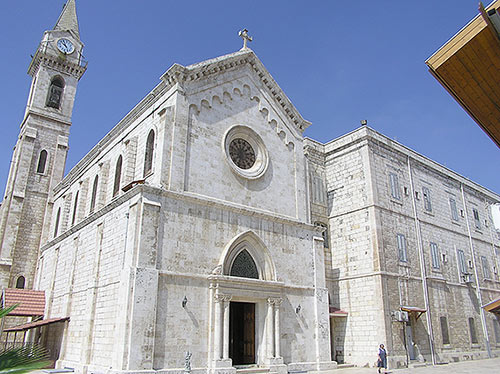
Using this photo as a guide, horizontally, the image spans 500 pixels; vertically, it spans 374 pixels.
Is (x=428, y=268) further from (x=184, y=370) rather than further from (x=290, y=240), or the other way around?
(x=184, y=370)

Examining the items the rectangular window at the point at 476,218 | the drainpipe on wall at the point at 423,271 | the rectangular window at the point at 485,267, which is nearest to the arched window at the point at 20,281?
the drainpipe on wall at the point at 423,271

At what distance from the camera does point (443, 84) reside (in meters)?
8.01

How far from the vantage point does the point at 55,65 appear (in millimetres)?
33969

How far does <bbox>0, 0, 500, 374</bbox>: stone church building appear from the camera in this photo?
584 inches

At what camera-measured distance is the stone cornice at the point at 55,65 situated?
109ft

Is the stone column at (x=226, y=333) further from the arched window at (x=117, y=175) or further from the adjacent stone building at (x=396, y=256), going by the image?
the adjacent stone building at (x=396, y=256)

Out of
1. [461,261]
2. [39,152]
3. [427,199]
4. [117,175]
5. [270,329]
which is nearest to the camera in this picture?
[270,329]

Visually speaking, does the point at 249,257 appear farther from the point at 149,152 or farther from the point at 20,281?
the point at 20,281

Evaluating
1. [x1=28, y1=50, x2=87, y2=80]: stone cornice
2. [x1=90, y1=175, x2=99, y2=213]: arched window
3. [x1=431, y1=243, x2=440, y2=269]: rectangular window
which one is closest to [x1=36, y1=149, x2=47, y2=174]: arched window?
[x1=28, y1=50, x2=87, y2=80]: stone cornice

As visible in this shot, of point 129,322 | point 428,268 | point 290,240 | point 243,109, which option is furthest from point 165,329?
point 428,268

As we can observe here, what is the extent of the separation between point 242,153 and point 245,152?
0.76ft

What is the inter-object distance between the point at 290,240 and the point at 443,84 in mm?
12047

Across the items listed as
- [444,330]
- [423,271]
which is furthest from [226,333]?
[444,330]

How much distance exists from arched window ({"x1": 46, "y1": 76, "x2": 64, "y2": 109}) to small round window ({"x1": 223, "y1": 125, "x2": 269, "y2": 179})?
69.4ft
